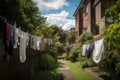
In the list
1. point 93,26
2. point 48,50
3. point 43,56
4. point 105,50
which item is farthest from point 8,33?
point 93,26

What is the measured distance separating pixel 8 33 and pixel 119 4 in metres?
4.35

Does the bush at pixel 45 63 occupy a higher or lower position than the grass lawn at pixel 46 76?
higher

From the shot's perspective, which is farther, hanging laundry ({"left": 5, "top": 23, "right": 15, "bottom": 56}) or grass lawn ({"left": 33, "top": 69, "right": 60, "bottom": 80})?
grass lawn ({"left": 33, "top": 69, "right": 60, "bottom": 80})

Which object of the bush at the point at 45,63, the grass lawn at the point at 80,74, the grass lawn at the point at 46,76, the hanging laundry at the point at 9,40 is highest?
the hanging laundry at the point at 9,40

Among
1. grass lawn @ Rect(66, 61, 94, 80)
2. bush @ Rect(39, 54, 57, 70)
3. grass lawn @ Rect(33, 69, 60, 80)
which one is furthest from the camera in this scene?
bush @ Rect(39, 54, 57, 70)

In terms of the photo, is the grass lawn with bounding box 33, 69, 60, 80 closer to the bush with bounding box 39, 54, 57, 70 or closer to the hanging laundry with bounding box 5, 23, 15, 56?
the bush with bounding box 39, 54, 57, 70

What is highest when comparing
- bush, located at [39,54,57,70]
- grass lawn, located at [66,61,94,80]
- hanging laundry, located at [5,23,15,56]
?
hanging laundry, located at [5,23,15,56]

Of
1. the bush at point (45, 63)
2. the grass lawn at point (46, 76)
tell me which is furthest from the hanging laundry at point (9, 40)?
the bush at point (45, 63)

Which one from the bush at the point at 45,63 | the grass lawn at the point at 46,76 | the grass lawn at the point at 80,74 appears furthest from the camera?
the bush at the point at 45,63

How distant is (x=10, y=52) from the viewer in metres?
7.10

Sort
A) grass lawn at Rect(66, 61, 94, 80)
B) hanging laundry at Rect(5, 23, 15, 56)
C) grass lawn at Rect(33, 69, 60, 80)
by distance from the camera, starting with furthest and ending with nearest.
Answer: grass lawn at Rect(66, 61, 94, 80)
grass lawn at Rect(33, 69, 60, 80)
hanging laundry at Rect(5, 23, 15, 56)

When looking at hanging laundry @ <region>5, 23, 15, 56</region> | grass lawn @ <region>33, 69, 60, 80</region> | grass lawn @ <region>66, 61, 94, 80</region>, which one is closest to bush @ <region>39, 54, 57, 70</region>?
grass lawn @ <region>66, 61, 94, 80</region>

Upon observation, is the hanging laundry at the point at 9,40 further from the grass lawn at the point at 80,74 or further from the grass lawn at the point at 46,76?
the grass lawn at the point at 80,74

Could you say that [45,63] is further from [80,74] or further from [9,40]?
[9,40]
